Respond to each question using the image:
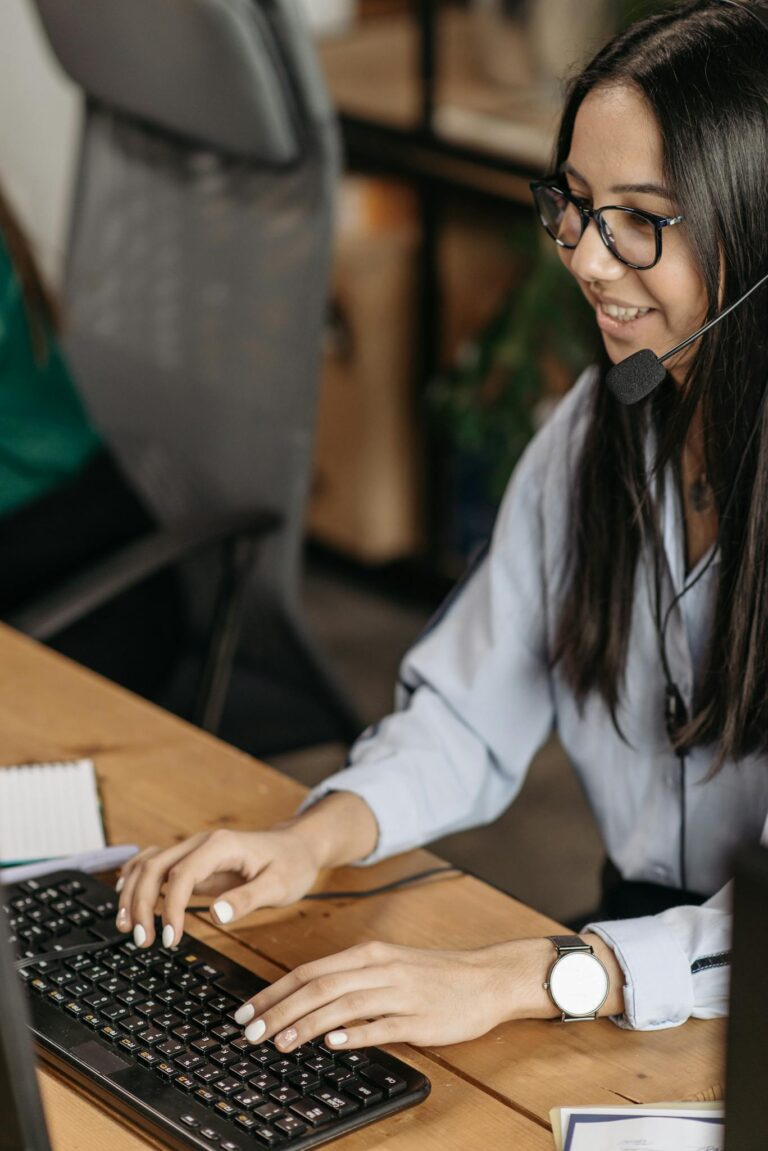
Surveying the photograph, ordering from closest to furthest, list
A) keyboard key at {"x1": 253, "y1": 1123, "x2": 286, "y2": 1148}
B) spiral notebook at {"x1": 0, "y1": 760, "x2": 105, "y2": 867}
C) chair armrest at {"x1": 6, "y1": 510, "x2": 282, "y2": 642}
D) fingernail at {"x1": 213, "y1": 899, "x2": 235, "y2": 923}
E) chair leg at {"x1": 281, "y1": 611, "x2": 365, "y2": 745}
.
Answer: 1. keyboard key at {"x1": 253, "y1": 1123, "x2": 286, "y2": 1148}
2. fingernail at {"x1": 213, "y1": 899, "x2": 235, "y2": 923}
3. spiral notebook at {"x1": 0, "y1": 760, "x2": 105, "y2": 867}
4. chair armrest at {"x1": 6, "y1": 510, "x2": 282, "y2": 642}
5. chair leg at {"x1": 281, "y1": 611, "x2": 365, "y2": 745}

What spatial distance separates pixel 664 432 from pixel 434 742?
0.31 m

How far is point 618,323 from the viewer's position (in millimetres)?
1167

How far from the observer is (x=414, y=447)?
3184mm

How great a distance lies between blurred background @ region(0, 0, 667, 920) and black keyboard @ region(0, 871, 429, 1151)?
512mm

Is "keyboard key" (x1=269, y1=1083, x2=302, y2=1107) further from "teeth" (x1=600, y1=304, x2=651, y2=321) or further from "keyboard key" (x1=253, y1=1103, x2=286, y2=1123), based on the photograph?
"teeth" (x1=600, y1=304, x2=651, y2=321)

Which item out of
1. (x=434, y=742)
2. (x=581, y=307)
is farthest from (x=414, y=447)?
(x=434, y=742)

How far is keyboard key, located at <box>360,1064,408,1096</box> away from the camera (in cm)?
94

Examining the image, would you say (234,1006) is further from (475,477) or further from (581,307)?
(475,477)

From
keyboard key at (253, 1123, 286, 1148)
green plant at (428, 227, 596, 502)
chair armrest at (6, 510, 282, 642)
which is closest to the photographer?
keyboard key at (253, 1123, 286, 1148)

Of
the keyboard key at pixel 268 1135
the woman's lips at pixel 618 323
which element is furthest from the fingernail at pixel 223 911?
the woman's lips at pixel 618 323

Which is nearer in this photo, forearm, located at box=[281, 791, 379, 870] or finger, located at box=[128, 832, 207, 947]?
finger, located at box=[128, 832, 207, 947]

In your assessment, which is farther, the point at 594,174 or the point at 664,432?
the point at 664,432

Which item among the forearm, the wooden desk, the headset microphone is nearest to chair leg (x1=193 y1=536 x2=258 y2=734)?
the wooden desk

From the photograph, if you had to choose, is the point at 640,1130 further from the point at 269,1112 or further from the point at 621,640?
the point at 621,640
